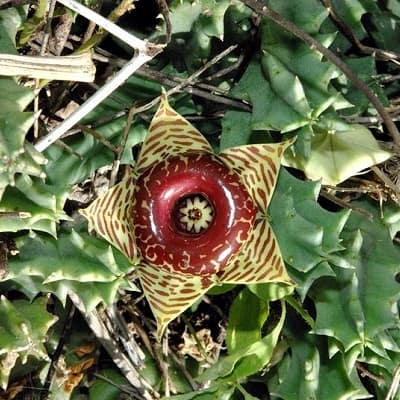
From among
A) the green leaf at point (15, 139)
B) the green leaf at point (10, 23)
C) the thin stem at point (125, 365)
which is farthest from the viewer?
the thin stem at point (125, 365)

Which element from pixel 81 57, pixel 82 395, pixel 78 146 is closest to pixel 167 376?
pixel 82 395

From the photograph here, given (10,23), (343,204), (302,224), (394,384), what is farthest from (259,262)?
(10,23)

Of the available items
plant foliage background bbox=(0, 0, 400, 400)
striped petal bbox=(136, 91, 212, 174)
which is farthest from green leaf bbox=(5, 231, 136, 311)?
striped petal bbox=(136, 91, 212, 174)

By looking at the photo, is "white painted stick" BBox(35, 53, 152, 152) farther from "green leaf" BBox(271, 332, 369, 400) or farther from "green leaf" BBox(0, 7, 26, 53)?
"green leaf" BBox(271, 332, 369, 400)

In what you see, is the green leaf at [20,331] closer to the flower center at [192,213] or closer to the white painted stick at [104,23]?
the flower center at [192,213]

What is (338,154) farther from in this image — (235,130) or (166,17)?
(166,17)

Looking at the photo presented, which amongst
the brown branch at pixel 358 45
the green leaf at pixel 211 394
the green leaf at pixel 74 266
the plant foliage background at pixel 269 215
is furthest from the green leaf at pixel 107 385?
the brown branch at pixel 358 45

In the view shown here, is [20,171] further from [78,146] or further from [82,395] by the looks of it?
[82,395]

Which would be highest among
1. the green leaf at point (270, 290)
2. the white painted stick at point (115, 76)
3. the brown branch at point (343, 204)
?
the white painted stick at point (115, 76)

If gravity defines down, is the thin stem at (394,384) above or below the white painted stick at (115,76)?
below
